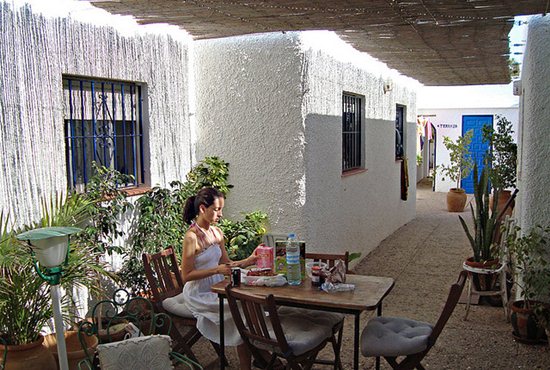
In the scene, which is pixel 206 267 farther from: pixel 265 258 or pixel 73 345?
pixel 73 345

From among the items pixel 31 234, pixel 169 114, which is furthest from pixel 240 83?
pixel 31 234

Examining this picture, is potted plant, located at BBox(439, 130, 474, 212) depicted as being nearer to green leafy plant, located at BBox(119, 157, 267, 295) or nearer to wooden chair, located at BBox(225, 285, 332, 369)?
green leafy plant, located at BBox(119, 157, 267, 295)

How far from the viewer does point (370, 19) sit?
221 inches

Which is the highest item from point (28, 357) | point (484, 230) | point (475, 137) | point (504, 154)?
point (475, 137)

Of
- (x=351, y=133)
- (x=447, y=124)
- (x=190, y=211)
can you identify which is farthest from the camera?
(x=447, y=124)

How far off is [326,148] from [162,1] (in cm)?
298

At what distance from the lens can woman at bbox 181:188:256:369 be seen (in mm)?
4293

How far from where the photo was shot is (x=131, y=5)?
4773 mm

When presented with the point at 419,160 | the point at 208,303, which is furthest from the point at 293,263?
the point at 419,160

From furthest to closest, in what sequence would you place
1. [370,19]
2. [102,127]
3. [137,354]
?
[370,19] → [102,127] → [137,354]

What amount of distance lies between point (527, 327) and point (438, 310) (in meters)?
1.16

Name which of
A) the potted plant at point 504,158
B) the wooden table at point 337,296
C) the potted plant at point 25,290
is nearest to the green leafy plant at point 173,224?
the potted plant at point 25,290

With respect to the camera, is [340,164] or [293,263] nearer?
[293,263]

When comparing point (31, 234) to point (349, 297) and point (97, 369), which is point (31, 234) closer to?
point (97, 369)
